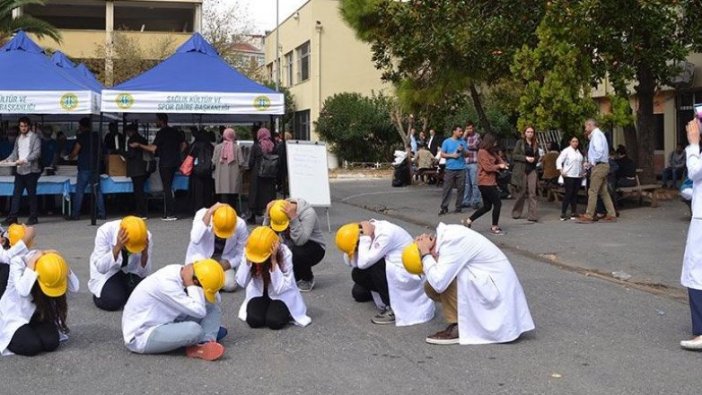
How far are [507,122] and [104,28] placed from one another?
1072 inches

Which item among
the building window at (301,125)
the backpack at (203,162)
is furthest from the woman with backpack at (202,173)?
the building window at (301,125)

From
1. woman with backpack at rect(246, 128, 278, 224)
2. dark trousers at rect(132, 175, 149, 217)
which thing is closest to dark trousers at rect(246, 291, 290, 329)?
woman with backpack at rect(246, 128, 278, 224)

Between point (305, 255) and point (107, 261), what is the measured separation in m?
2.03

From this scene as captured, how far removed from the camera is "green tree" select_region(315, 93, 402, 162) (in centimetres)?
3656

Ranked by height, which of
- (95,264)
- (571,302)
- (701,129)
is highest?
(701,129)

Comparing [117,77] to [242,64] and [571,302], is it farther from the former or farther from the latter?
[571,302]

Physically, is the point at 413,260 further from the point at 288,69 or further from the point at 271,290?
the point at 288,69

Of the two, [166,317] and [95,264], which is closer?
[166,317]

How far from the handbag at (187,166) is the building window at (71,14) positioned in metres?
33.6

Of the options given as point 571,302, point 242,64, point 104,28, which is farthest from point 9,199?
point 104,28

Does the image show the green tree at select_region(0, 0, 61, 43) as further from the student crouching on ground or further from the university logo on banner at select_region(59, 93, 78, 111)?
the student crouching on ground

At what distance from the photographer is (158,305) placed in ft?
19.1

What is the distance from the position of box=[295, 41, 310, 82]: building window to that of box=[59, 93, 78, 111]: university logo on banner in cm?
2713

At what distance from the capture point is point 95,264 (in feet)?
24.0
